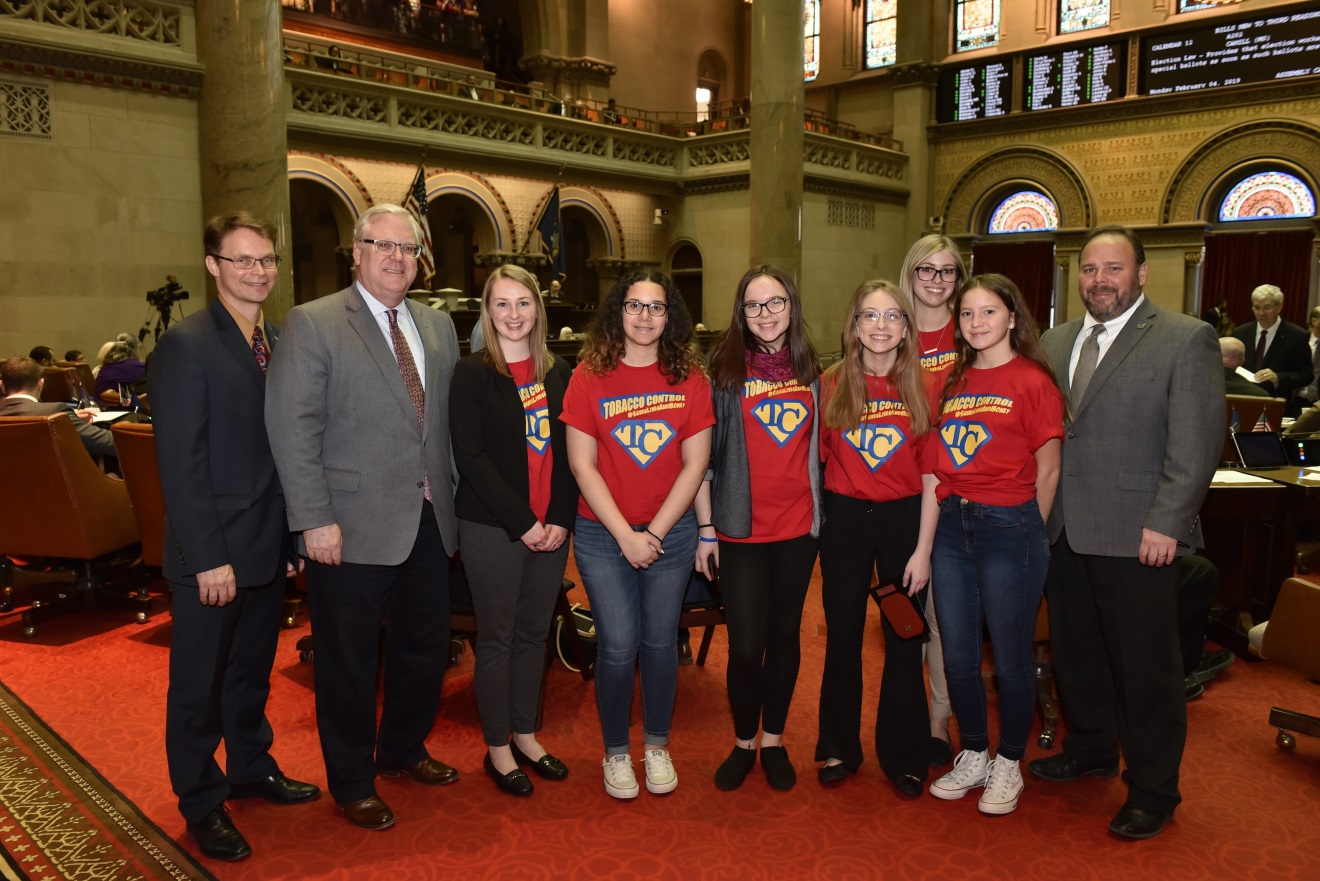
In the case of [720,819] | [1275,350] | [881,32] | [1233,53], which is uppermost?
[881,32]

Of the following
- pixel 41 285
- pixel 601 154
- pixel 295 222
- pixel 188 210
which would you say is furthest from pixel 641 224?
pixel 41 285

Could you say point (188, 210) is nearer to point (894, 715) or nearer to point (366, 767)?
point (366, 767)

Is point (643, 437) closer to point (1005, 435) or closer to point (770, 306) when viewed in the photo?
point (770, 306)

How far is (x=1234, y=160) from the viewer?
14867mm

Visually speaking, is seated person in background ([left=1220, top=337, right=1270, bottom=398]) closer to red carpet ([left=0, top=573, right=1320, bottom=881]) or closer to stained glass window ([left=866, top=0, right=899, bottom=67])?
red carpet ([left=0, top=573, right=1320, bottom=881])

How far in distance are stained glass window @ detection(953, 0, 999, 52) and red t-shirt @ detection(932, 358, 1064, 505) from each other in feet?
56.7

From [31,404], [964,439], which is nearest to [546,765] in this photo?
[964,439]

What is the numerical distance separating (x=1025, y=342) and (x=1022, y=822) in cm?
144

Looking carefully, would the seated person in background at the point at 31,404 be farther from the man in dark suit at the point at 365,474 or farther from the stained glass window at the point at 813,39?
the stained glass window at the point at 813,39

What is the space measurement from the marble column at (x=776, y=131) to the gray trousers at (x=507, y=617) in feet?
29.8

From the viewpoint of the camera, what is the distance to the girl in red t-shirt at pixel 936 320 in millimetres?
3062

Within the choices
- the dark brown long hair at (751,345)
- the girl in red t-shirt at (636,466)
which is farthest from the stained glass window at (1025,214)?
the girl in red t-shirt at (636,466)

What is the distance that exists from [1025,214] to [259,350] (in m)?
17.5

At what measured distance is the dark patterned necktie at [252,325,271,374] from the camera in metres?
2.62
